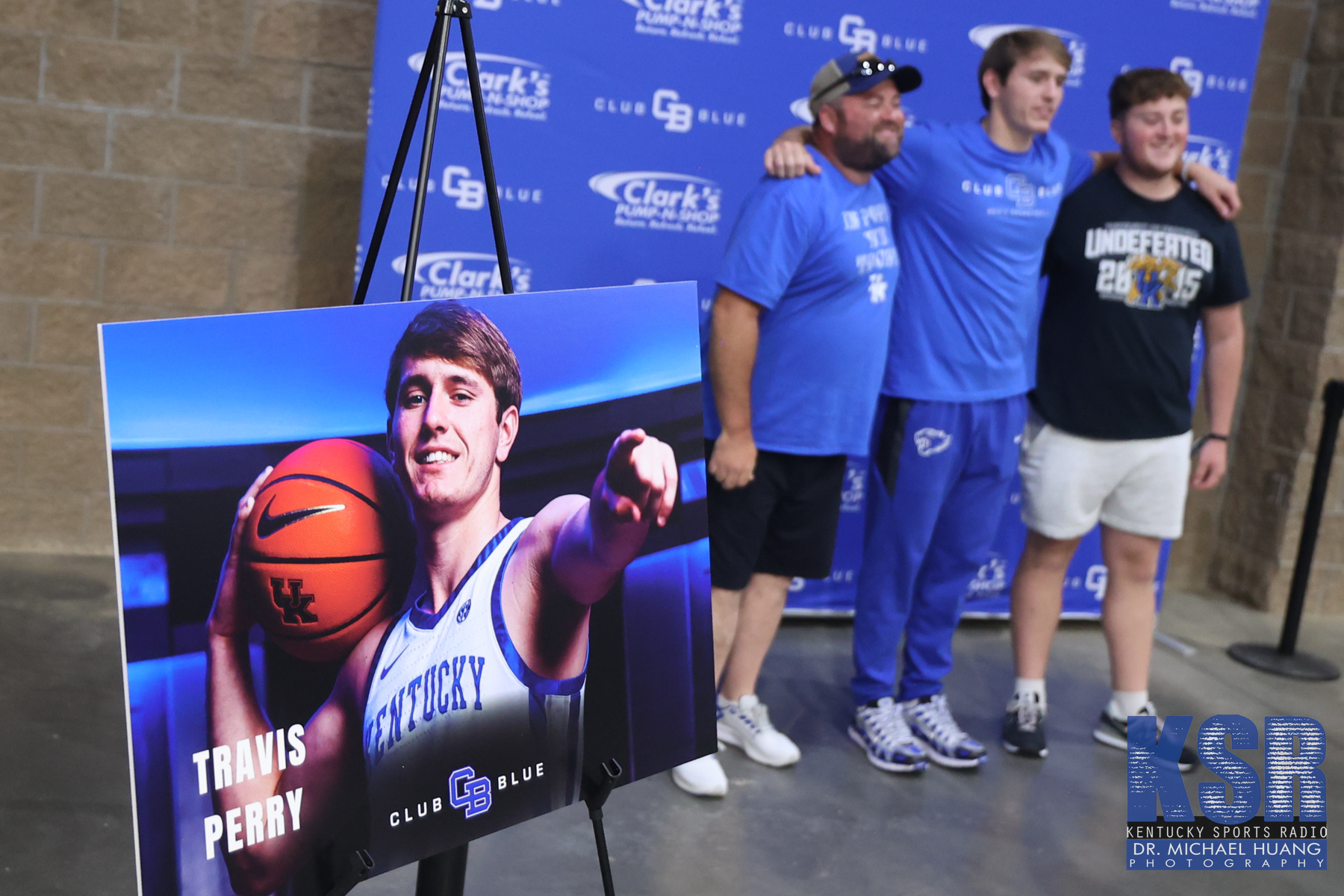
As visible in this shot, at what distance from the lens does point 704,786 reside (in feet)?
9.23

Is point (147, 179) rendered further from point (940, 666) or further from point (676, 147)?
point (940, 666)

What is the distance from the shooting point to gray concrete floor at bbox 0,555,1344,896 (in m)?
2.45

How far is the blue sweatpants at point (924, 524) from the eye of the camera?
2965 millimetres

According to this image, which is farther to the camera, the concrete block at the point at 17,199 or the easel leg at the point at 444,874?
the concrete block at the point at 17,199

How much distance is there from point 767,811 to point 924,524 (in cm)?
76

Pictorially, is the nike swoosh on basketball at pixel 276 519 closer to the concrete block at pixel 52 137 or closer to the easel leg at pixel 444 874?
the easel leg at pixel 444 874

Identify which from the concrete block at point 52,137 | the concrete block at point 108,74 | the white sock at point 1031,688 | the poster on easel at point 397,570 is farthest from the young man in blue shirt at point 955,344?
the concrete block at point 52,137

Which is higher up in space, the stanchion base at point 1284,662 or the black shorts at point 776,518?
the black shorts at point 776,518

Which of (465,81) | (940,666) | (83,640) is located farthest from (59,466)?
(940,666)

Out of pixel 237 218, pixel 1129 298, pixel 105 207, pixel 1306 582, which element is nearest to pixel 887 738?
pixel 1129 298

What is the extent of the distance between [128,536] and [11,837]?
153 centimetres

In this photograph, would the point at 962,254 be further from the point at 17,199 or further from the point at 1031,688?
the point at 17,199

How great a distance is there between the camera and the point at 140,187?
12.2 feet

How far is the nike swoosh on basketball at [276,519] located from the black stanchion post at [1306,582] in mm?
3565
